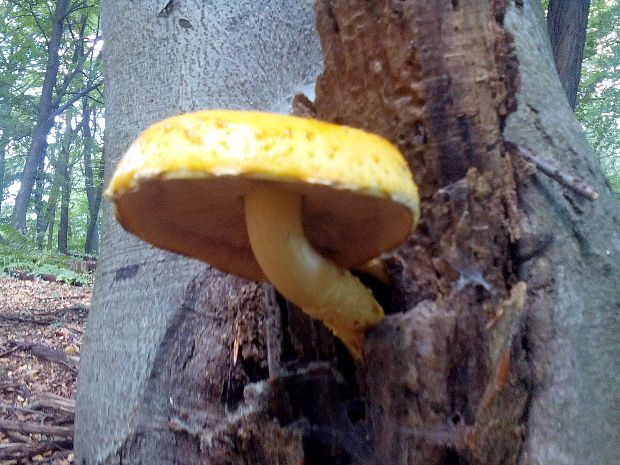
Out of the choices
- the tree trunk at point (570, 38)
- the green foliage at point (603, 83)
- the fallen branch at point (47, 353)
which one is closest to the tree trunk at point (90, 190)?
the fallen branch at point (47, 353)

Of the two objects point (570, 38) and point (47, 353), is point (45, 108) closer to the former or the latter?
point (47, 353)

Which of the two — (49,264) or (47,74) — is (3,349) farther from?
(47,74)

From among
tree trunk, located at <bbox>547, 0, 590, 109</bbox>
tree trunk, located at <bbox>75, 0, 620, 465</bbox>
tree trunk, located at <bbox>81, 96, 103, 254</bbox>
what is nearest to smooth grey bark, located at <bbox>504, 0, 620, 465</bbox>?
tree trunk, located at <bbox>75, 0, 620, 465</bbox>

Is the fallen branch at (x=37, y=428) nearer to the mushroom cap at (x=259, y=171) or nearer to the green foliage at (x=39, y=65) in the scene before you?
the mushroom cap at (x=259, y=171)

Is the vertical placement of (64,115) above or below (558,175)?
above

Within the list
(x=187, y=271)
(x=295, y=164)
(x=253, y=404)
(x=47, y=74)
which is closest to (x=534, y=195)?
(x=295, y=164)

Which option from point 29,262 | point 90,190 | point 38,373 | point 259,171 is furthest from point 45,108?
point 259,171
